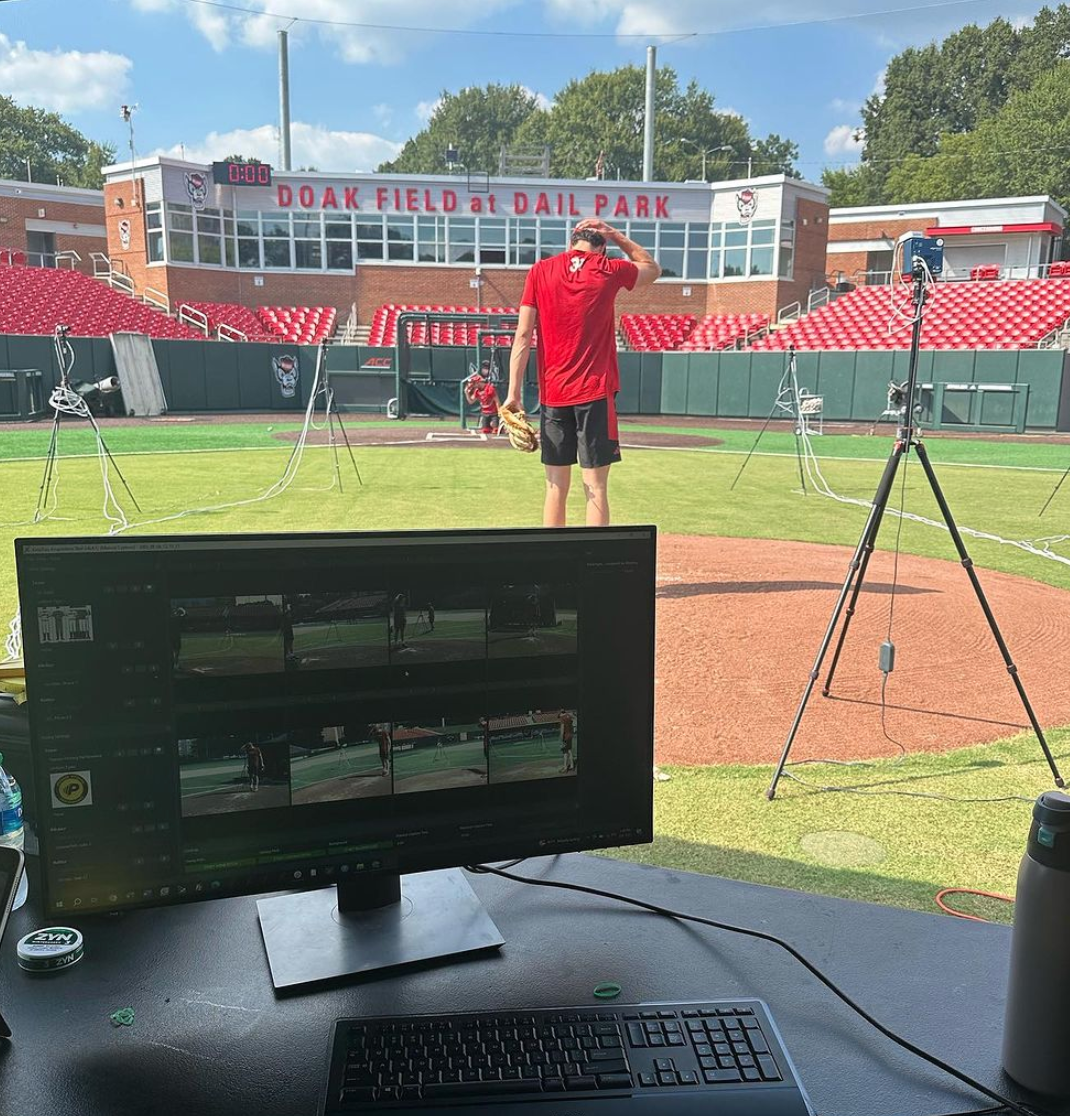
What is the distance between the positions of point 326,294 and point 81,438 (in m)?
15.2

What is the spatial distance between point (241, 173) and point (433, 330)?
7169 mm

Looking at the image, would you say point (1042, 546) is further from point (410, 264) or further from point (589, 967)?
point (410, 264)

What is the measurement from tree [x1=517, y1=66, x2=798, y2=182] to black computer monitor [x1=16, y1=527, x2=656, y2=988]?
36.1m

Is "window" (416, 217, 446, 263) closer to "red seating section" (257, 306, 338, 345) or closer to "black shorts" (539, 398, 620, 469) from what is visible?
"red seating section" (257, 306, 338, 345)

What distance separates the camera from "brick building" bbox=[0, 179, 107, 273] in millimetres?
27172

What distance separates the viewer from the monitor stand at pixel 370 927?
3.47ft

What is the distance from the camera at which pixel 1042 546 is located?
252 inches

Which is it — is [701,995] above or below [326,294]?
below

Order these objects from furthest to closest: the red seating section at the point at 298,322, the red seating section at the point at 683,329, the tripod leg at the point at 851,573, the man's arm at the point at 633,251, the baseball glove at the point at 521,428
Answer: the red seating section at the point at 298,322 → the red seating section at the point at 683,329 → the baseball glove at the point at 521,428 → the man's arm at the point at 633,251 → the tripod leg at the point at 851,573

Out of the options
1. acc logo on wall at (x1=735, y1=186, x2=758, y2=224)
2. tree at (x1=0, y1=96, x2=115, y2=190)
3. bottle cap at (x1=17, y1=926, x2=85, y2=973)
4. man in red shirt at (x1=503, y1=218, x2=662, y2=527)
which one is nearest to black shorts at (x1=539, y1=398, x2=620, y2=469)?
man in red shirt at (x1=503, y1=218, x2=662, y2=527)

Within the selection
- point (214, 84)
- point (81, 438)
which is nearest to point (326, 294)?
point (81, 438)

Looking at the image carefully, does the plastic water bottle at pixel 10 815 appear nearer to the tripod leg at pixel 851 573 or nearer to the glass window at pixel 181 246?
the tripod leg at pixel 851 573

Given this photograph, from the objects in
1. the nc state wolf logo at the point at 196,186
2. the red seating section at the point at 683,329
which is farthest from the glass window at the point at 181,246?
the red seating section at the point at 683,329

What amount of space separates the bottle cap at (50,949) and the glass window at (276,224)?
27.4m
